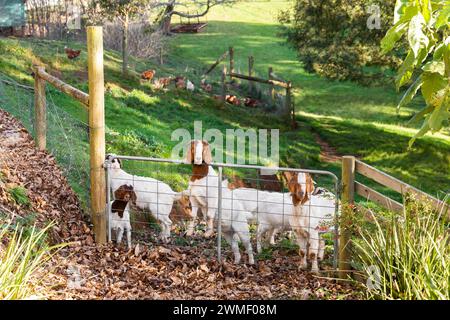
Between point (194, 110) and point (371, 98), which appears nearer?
point (194, 110)

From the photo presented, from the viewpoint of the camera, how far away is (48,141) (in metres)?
9.70

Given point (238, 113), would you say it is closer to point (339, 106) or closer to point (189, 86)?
point (189, 86)

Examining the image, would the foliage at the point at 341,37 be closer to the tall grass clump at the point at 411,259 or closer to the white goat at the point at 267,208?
the white goat at the point at 267,208

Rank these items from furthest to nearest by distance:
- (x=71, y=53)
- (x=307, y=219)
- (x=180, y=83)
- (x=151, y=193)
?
(x=180, y=83)
(x=71, y=53)
(x=151, y=193)
(x=307, y=219)

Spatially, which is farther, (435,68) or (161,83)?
(161,83)

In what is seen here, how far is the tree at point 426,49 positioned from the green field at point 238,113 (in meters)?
7.44

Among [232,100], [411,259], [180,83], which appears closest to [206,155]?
[411,259]

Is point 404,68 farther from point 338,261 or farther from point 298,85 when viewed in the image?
point 298,85

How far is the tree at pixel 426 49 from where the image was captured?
385 cm

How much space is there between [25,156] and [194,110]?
1233 cm

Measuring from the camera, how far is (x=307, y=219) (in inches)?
300

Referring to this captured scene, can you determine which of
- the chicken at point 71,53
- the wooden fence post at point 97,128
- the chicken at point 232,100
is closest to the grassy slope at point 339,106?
the chicken at point 232,100

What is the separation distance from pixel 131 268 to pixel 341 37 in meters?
14.6
